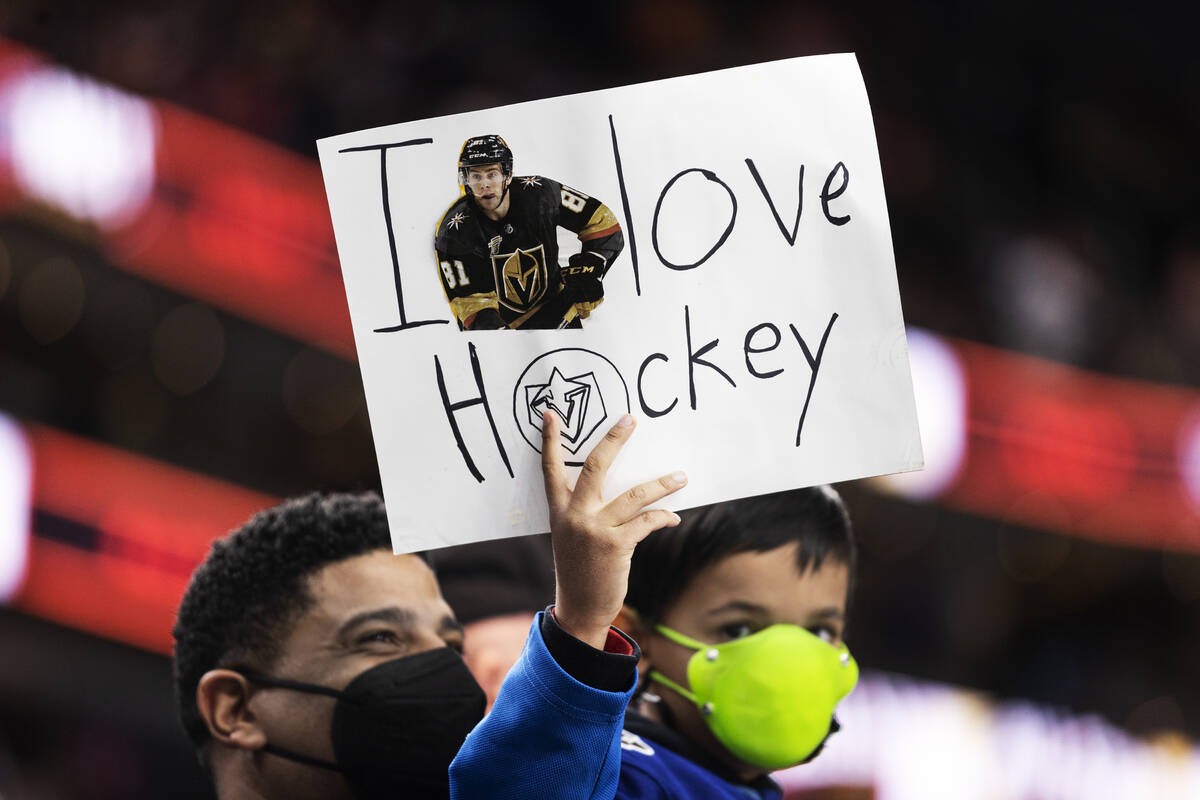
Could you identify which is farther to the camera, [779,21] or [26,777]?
[779,21]

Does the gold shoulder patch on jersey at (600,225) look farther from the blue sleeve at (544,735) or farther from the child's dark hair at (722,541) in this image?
the child's dark hair at (722,541)

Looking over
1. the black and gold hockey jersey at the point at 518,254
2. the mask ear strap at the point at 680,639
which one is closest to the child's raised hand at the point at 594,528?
the black and gold hockey jersey at the point at 518,254

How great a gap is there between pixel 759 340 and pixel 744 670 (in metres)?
0.55

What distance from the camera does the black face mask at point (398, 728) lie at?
5.82 ft

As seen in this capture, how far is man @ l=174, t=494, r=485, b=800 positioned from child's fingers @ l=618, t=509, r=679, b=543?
591 mm

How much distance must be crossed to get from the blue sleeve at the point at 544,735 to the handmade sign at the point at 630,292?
0.18 meters

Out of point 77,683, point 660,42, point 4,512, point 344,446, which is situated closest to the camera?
point 4,512

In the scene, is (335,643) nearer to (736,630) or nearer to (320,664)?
(320,664)

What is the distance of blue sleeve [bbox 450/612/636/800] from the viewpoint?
1.29 m

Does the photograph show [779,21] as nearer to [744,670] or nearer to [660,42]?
[660,42]

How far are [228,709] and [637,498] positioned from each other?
0.85 metres

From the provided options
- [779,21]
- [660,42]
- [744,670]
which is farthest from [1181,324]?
[744,670]

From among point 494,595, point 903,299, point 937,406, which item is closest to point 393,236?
point 494,595

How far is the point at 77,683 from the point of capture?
7.27 meters
